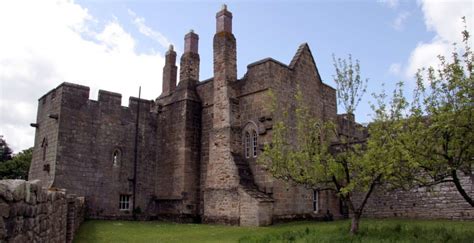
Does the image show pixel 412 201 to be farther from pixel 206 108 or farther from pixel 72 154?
pixel 72 154

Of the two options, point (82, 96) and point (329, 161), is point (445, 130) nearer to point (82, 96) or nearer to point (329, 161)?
point (329, 161)

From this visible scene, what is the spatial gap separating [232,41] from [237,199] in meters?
9.03

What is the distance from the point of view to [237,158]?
21969mm

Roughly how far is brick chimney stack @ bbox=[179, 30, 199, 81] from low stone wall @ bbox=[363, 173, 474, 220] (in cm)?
1321

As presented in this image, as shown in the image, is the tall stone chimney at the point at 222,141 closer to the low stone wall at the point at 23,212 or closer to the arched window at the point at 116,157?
the arched window at the point at 116,157

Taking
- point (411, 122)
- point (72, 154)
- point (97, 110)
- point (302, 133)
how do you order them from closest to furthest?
point (411, 122), point (302, 133), point (72, 154), point (97, 110)

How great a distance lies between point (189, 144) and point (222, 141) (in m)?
3.14

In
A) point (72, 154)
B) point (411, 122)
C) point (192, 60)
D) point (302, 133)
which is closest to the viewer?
point (411, 122)

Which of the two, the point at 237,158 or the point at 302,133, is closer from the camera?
the point at 302,133

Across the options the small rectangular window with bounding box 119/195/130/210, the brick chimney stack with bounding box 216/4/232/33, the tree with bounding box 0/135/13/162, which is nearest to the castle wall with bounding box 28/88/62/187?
the small rectangular window with bounding box 119/195/130/210

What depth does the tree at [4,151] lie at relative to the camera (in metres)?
45.4

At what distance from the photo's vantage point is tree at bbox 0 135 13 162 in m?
45.4

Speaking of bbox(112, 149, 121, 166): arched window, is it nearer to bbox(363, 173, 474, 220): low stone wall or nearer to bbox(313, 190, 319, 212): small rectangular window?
bbox(313, 190, 319, 212): small rectangular window

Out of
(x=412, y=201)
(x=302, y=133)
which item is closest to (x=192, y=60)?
(x=302, y=133)
